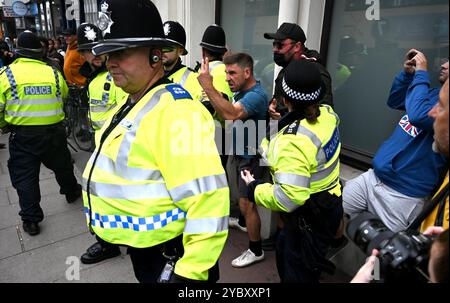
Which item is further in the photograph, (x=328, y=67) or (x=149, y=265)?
(x=328, y=67)

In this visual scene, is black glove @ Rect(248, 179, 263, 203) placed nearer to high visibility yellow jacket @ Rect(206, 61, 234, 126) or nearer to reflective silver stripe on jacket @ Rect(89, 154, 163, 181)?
reflective silver stripe on jacket @ Rect(89, 154, 163, 181)

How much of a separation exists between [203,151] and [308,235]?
1.24 meters

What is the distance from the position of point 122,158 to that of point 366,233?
1.04 metres

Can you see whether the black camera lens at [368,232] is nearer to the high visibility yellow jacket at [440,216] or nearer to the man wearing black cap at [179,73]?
the high visibility yellow jacket at [440,216]

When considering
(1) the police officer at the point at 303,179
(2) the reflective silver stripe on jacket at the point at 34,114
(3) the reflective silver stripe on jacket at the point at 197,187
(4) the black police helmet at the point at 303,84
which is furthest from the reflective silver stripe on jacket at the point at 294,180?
(2) the reflective silver stripe on jacket at the point at 34,114

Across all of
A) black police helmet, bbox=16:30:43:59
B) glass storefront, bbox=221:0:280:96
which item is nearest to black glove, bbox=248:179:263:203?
glass storefront, bbox=221:0:280:96

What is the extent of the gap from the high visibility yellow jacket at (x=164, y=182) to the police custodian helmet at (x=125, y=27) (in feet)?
0.73

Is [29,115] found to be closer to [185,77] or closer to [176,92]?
[185,77]

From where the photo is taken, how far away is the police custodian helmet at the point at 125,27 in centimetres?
140

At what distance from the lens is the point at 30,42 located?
3449mm

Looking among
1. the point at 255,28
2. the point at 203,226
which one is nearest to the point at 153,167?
the point at 203,226

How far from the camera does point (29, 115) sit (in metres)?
3.47
